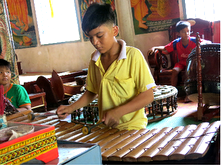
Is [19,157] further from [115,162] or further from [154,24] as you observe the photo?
[154,24]

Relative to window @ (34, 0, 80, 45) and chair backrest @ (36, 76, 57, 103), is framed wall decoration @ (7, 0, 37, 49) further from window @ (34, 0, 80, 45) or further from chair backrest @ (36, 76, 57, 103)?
chair backrest @ (36, 76, 57, 103)

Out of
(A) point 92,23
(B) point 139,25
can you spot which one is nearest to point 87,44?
(B) point 139,25

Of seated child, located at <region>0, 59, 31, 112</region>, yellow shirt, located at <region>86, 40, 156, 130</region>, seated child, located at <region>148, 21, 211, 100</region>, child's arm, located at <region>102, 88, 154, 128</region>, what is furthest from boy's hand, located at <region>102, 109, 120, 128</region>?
seated child, located at <region>148, 21, 211, 100</region>

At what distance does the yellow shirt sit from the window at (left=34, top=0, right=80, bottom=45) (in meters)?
7.15

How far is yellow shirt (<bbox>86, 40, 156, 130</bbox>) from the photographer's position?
204 cm

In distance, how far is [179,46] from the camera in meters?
5.91

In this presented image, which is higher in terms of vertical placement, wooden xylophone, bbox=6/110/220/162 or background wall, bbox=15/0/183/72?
background wall, bbox=15/0/183/72

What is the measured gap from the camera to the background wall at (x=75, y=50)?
7379 mm

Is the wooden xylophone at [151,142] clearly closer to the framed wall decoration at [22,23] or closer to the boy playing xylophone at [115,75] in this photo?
the boy playing xylophone at [115,75]

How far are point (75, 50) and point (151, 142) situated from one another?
764 cm

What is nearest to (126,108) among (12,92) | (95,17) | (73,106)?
(73,106)

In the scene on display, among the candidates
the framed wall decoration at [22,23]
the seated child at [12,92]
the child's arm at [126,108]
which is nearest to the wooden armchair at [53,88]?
the seated child at [12,92]

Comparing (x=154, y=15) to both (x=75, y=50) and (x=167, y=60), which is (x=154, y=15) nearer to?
(x=167, y=60)

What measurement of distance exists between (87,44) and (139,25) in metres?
2.07
